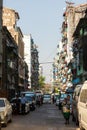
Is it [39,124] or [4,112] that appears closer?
[4,112]

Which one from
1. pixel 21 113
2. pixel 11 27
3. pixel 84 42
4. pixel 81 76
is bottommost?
pixel 21 113

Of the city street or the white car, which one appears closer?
the city street

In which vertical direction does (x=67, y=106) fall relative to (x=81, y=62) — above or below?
below

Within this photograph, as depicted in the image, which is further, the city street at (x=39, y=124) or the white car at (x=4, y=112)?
the white car at (x=4, y=112)

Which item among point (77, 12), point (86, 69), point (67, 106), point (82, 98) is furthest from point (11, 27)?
point (82, 98)

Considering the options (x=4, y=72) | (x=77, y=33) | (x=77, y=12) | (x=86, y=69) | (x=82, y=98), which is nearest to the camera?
(x=82, y=98)

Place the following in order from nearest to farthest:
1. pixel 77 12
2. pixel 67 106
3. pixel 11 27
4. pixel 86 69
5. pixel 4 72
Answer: pixel 67 106 → pixel 86 69 → pixel 4 72 → pixel 11 27 → pixel 77 12

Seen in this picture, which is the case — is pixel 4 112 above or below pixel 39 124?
above

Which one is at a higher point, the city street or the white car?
the white car

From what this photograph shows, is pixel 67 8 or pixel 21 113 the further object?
pixel 67 8

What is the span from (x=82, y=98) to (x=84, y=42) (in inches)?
2116

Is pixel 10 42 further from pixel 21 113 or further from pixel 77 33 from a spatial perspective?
pixel 21 113

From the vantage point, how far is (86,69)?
71.2 metres

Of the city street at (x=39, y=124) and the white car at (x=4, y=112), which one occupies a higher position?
the white car at (x=4, y=112)
